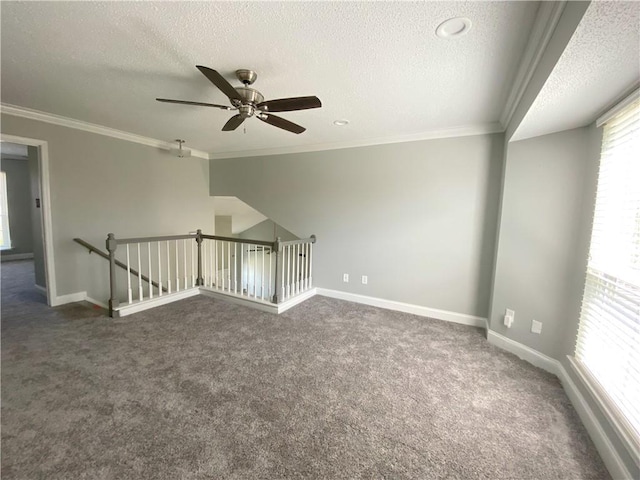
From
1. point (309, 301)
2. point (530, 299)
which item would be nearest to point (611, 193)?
point (530, 299)

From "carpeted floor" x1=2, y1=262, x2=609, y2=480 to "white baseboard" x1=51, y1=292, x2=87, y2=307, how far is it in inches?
16.4

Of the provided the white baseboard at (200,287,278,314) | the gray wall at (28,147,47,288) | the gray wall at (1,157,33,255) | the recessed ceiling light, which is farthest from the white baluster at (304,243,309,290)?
the gray wall at (1,157,33,255)

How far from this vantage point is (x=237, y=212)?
20.5 ft

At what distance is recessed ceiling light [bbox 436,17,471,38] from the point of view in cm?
140

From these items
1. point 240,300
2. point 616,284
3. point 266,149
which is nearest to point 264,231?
point 266,149

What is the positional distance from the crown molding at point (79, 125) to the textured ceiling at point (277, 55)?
232 mm

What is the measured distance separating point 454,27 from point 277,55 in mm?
1077

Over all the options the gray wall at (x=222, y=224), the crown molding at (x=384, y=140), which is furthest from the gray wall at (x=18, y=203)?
the crown molding at (x=384, y=140)

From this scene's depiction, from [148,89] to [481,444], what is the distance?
363 cm

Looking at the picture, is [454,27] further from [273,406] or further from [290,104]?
[273,406]

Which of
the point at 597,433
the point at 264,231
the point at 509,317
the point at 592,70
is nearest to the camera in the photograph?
the point at 592,70

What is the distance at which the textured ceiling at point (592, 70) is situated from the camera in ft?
3.31

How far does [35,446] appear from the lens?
1.44 meters

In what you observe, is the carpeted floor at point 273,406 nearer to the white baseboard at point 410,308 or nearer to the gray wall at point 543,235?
the white baseboard at point 410,308
